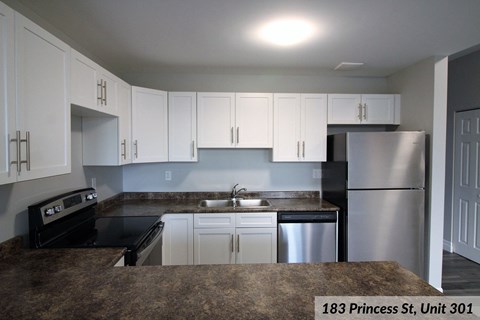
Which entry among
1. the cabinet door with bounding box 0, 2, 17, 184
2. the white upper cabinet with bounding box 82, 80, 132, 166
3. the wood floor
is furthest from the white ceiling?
the wood floor

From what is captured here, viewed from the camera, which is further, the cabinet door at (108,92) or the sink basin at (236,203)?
the sink basin at (236,203)

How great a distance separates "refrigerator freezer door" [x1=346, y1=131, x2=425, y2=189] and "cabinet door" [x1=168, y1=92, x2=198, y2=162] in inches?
65.2

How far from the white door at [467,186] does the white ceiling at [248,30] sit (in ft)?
4.69

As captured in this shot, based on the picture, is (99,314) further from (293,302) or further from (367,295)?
(367,295)

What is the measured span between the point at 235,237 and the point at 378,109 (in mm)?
2211

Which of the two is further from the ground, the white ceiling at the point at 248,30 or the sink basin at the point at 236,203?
the white ceiling at the point at 248,30

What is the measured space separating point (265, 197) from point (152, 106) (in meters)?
1.70

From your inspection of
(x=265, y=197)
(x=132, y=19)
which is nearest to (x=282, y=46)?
(x=132, y=19)

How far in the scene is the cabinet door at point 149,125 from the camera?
275cm

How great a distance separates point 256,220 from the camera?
2.77 metres

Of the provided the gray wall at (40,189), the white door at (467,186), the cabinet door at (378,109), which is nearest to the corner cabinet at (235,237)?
the gray wall at (40,189)

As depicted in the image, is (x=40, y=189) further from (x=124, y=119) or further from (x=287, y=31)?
(x=287, y=31)

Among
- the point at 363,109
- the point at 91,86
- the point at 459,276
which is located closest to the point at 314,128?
the point at 363,109

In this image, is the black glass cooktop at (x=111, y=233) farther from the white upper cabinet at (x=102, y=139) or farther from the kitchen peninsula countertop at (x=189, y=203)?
the white upper cabinet at (x=102, y=139)
